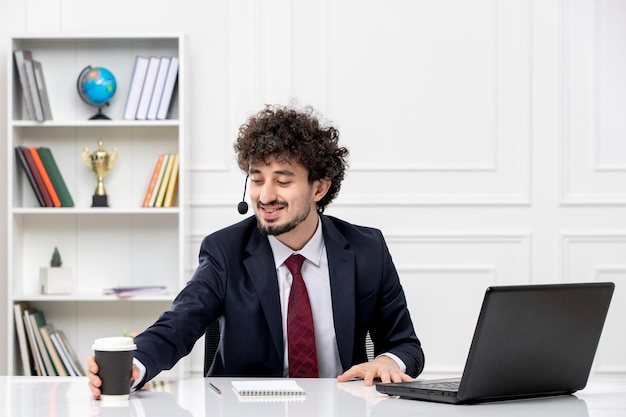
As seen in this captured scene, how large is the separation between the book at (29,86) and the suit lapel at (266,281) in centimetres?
191

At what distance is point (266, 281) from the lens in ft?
7.19

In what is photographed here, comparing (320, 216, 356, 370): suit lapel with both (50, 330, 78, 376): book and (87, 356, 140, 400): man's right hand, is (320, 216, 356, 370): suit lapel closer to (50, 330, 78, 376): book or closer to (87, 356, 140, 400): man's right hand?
(87, 356, 140, 400): man's right hand

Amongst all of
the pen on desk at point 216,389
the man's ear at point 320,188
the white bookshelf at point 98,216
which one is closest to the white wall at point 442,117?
the white bookshelf at point 98,216

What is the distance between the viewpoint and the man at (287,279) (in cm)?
216

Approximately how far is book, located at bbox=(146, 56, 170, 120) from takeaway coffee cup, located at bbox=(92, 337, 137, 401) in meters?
2.31

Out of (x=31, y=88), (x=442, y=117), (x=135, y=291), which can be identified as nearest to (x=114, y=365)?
(x=135, y=291)

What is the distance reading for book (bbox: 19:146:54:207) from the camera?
386 cm

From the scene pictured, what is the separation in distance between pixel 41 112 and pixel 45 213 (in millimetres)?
476

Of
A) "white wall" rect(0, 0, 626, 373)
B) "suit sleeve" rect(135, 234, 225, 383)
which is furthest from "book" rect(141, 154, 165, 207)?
"suit sleeve" rect(135, 234, 225, 383)

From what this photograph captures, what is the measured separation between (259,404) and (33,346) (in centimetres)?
247

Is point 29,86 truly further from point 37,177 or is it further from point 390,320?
point 390,320

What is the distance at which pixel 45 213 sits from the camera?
399 cm

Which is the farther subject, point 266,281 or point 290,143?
point 290,143

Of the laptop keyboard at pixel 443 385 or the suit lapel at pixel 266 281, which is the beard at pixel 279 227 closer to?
the suit lapel at pixel 266 281
